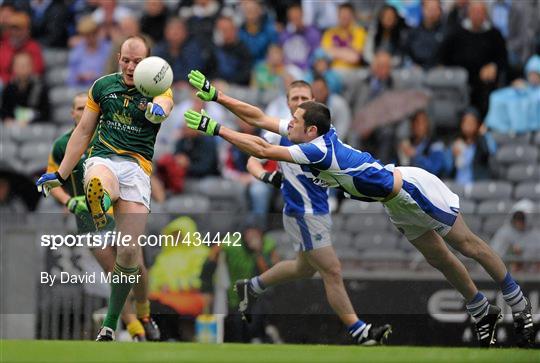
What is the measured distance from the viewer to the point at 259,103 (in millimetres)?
21422

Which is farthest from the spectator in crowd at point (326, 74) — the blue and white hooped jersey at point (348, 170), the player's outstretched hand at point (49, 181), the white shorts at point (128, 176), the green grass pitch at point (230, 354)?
the green grass pitch at point (230, 354)

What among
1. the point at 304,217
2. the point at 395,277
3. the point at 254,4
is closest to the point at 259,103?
the point at 254,4

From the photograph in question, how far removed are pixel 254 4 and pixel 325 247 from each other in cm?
807

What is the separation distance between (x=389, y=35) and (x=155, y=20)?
12.3ft

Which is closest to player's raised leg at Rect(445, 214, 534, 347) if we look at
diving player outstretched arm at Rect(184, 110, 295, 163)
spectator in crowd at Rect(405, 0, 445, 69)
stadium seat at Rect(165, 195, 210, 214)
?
diving player outstretched arm at Rect(184, 110, 295, 163)

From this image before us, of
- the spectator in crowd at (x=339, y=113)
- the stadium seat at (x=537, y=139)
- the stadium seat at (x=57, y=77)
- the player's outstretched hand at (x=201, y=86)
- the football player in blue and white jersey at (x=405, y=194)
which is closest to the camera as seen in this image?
the football player in blue and white jersey at (x=405, y=194)

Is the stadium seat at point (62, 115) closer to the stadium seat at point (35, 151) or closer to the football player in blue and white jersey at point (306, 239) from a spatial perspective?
the stadium seat at point (35, 151)

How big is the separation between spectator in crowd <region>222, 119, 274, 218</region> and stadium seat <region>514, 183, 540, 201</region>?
339cm

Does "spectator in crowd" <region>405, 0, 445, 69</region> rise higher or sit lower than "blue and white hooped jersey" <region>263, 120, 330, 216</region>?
higher

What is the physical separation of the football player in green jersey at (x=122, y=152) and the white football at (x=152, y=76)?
0.32 m

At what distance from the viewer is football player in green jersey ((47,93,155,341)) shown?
50.1 ft

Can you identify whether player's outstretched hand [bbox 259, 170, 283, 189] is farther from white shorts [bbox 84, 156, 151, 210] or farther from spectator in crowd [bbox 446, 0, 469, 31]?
spectator in crowd [bbox 446, 0, 469, 31]

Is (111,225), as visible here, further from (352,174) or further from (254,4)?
(254,4)

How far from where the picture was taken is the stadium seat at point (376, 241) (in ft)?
61.6
